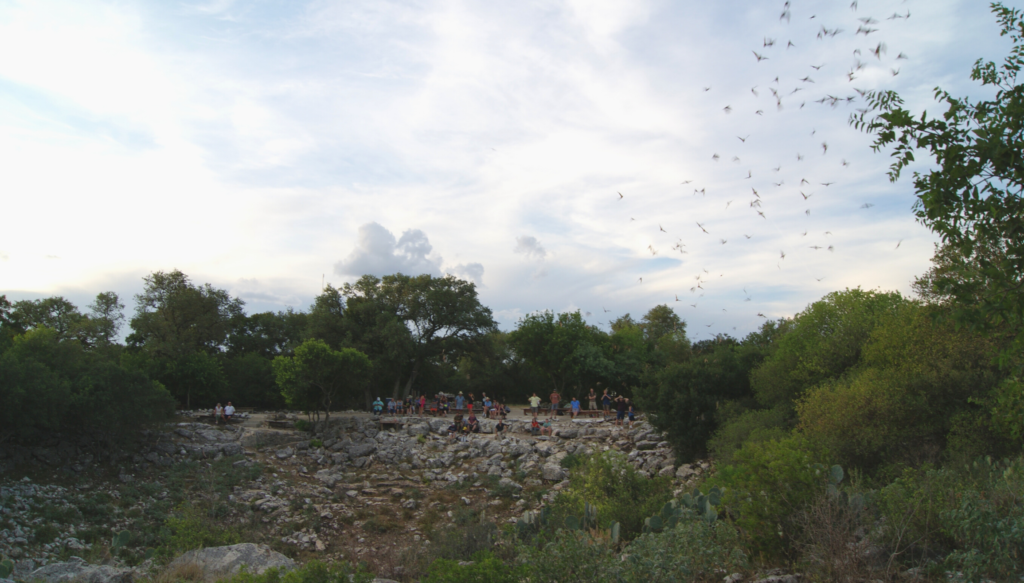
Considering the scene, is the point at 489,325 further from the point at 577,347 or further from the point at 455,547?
the point at 455,547

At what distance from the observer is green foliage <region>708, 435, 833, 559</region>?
697cm

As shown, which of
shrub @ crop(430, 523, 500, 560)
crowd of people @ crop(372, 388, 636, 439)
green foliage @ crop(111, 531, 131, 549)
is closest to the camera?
shrub @ crop(430, 523, 500, 560)

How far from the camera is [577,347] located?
4281 cm

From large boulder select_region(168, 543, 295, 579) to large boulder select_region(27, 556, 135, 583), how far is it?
688 mm

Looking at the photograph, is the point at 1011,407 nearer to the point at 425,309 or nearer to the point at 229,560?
the point at 229,560

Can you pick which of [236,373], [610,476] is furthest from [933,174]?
[236,373]

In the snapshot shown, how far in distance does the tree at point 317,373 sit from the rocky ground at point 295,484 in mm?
2008

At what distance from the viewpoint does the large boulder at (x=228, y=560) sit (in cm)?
838

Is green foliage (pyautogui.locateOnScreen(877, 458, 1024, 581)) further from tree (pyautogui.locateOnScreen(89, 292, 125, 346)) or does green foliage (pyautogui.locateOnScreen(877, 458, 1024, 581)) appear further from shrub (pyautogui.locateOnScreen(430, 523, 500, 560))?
tree (pyautogui.locateOnScreen(89, 292, 125, 346))

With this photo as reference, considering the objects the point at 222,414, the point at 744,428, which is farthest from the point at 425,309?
the point at 744,428

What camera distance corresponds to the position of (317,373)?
30562mm

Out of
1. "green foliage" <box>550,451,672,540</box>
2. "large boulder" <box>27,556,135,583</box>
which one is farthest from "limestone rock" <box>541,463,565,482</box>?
"large boulder" <box>27,556,135,583</box>

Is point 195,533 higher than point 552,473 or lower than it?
higher

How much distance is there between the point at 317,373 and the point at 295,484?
30.2 ft
